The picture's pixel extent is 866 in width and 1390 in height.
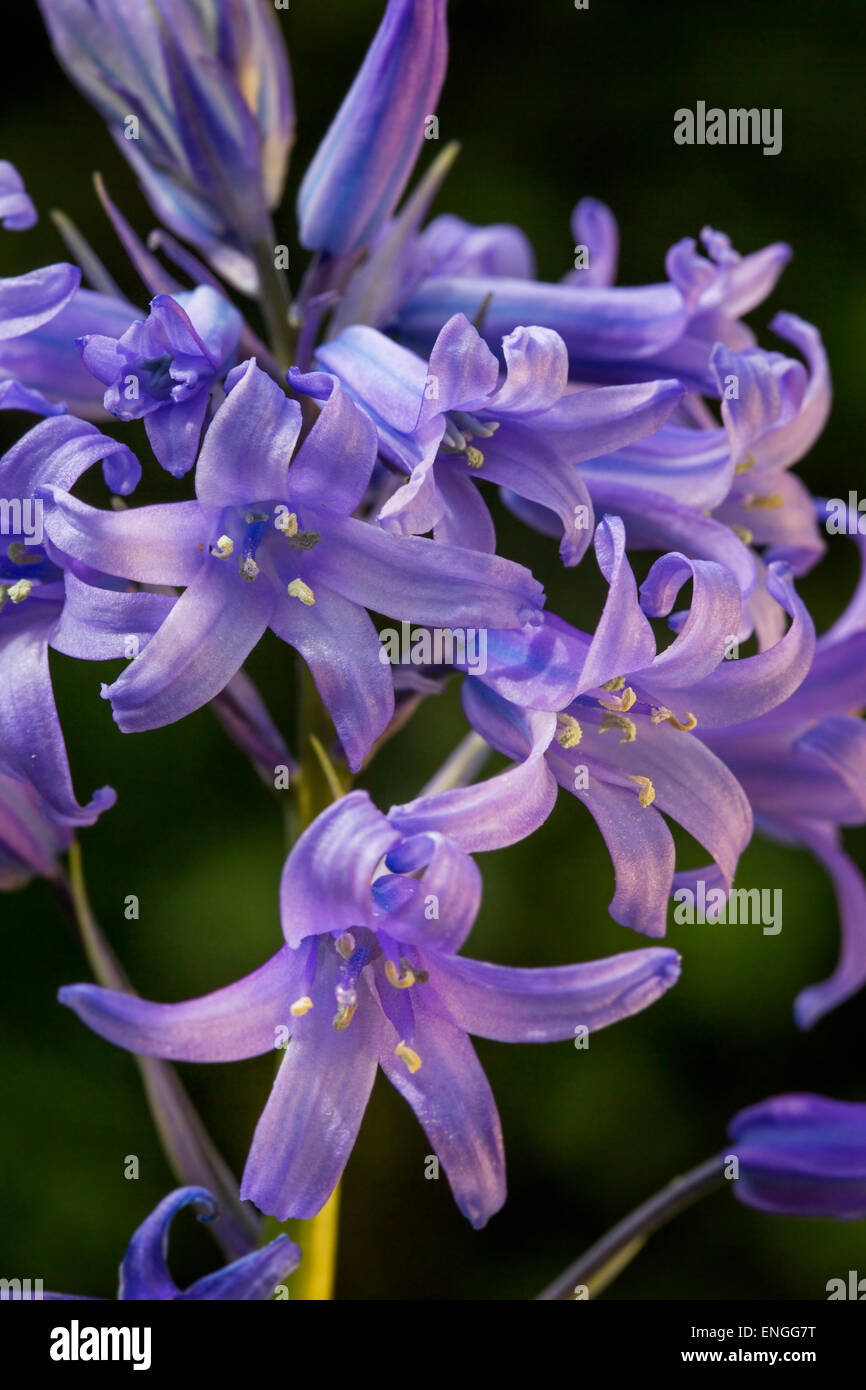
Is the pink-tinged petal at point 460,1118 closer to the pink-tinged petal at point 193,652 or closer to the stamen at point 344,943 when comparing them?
the stamen at point 344,943

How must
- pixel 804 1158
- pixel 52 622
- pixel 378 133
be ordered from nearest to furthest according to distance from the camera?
pixel 52 622, pixel 378 133, pixel 804 1158

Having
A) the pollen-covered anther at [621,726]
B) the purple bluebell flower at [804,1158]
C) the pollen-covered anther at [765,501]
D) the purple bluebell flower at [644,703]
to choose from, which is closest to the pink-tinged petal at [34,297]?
the purple bluebell flower at [644,703]

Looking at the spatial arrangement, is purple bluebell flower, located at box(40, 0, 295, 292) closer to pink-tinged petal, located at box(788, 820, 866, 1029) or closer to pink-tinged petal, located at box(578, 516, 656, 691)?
pink-tinged petal, located at box(578, 516, 656, 691)

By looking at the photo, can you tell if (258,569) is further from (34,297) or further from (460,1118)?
(460,1118)

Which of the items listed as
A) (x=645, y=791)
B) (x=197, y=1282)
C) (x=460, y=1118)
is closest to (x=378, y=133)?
(x=645, y=791)

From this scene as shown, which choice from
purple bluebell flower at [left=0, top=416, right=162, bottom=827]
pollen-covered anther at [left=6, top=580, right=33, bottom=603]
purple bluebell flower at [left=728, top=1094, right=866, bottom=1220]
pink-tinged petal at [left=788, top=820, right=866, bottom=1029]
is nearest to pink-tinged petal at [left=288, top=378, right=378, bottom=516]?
purple bluebell flower at [left=0, top=416, right=162, bottom=827]

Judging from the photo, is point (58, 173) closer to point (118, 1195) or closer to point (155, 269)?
point (155, 269)
